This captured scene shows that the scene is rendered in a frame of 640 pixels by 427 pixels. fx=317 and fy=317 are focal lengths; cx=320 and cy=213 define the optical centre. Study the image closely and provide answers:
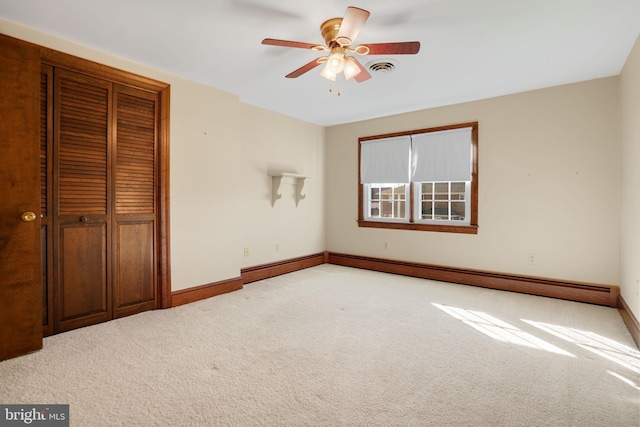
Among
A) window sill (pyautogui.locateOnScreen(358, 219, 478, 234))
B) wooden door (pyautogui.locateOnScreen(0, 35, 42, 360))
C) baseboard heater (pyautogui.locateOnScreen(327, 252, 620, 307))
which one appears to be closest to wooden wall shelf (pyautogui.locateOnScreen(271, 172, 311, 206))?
window sill (pyautogui.locateOnScreen(358, 219, 478, 234))

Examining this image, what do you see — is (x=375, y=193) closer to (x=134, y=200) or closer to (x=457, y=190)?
(x=457, y=190)

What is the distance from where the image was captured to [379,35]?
252 cm

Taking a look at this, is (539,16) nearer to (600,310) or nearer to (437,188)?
(437,188)

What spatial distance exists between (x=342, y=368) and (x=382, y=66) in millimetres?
2656

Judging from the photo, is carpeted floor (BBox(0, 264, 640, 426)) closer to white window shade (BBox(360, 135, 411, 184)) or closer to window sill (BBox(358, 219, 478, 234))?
window sill (BBox(358, 219, 478, 234))

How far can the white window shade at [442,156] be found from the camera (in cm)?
422

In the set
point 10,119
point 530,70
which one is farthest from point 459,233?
point 10,119

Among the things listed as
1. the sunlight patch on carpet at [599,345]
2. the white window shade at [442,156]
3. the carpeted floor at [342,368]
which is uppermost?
the white window shade at [442,156]

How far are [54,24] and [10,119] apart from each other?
830 millimetres

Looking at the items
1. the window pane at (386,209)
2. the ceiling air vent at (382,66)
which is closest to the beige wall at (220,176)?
the window pane at (386,209)

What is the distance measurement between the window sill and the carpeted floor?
3.82ft

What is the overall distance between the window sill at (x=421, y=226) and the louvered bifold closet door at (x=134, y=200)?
125 inches

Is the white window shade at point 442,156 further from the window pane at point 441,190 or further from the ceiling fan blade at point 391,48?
the ceiling fan blade at point 391,48

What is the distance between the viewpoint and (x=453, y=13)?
222cm
